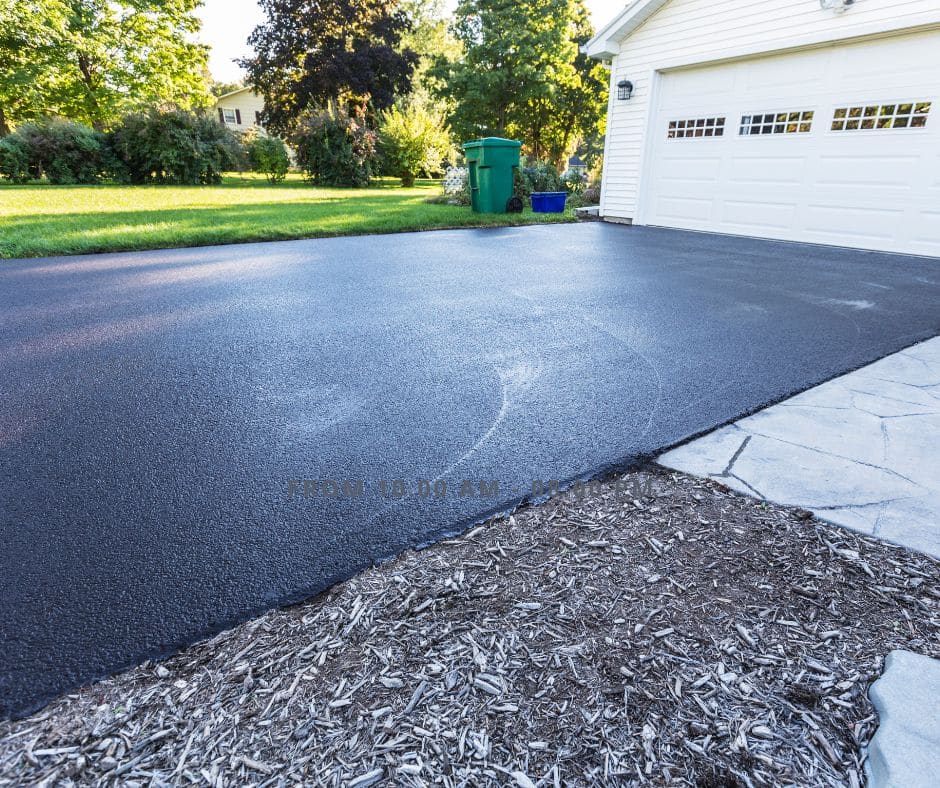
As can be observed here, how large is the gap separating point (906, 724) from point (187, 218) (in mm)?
9325

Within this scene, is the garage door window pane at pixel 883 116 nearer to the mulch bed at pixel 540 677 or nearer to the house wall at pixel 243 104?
the mulch bed at pixel 540 677

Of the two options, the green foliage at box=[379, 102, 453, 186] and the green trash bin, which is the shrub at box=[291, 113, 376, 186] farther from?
the green trash bin

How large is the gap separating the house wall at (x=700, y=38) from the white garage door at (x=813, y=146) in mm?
237

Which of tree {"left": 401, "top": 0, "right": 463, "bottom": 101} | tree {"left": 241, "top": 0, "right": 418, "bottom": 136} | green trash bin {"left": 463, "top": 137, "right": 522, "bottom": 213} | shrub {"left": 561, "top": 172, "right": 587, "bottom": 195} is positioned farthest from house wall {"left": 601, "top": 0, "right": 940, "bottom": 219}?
tree {"left": 401, "top": 0, "right": 463, "bottom": 101}

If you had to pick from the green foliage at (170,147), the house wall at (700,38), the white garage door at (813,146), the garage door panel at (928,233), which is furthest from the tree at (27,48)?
the garage door panel at (928,233)

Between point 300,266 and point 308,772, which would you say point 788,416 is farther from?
point 300,266

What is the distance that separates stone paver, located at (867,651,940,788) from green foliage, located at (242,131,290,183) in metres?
19.6

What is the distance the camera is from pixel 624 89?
30.2 ft

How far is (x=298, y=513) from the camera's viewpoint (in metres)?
1.74

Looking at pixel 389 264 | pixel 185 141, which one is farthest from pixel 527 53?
pixel 389 264

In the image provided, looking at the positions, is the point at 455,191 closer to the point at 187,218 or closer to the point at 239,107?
the point at 187,218

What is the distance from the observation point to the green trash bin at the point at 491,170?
31.2 ft

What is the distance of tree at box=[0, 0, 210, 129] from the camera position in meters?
19.3

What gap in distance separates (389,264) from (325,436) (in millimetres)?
3906
